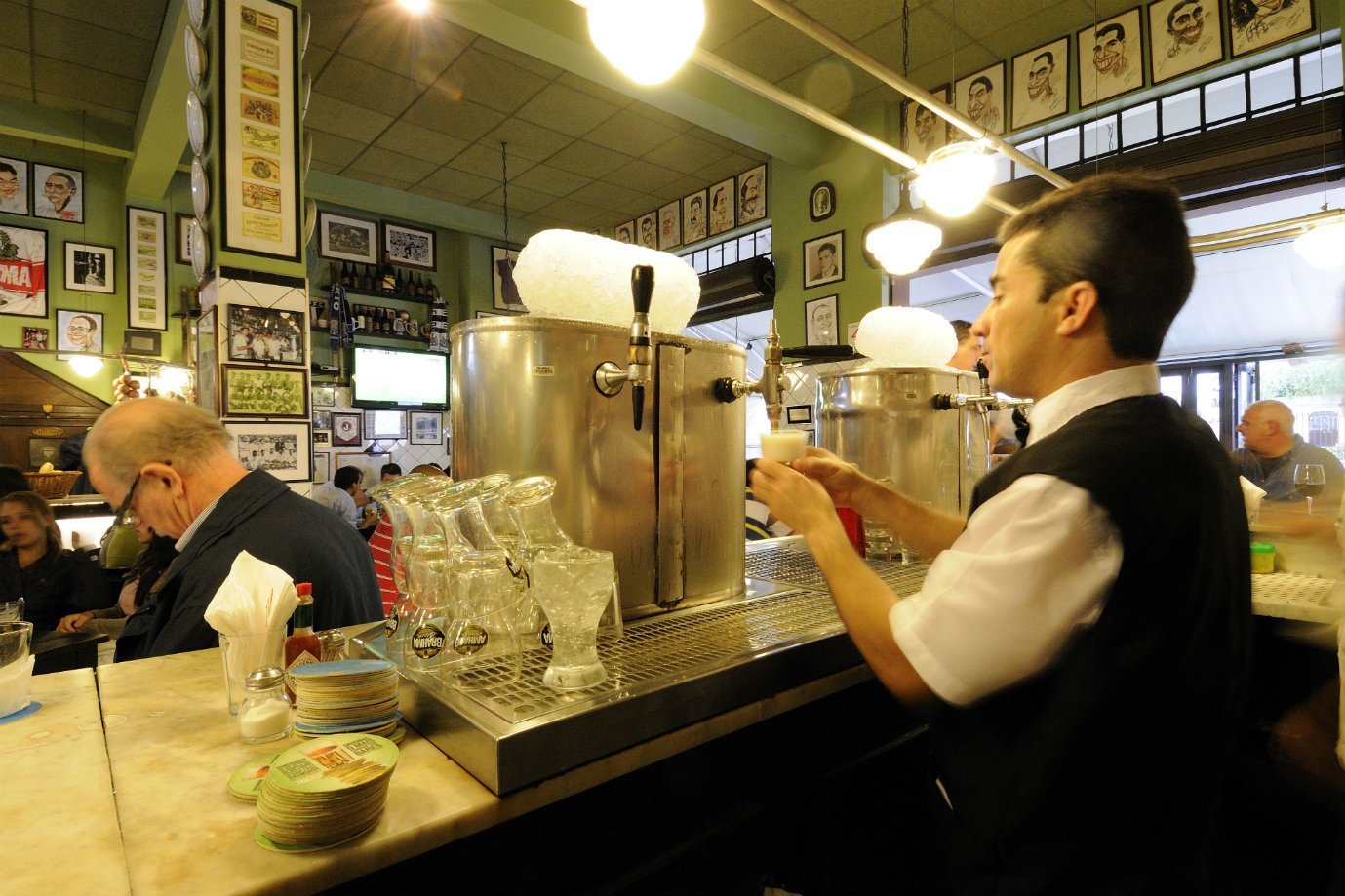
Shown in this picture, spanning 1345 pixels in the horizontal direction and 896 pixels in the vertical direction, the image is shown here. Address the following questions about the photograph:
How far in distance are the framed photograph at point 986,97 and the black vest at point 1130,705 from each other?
4.80m

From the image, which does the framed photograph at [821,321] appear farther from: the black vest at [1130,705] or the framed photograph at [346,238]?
the black vest at [1130,705]

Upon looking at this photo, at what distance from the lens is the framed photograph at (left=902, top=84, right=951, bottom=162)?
527 cm

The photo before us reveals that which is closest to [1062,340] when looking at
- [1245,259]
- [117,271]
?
[117,271]

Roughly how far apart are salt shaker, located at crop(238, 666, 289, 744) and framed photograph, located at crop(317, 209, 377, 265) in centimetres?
714

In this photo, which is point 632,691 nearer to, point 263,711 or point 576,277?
point 263,711

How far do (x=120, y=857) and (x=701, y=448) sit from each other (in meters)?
1.19

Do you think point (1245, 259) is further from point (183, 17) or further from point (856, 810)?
point (183, 17)

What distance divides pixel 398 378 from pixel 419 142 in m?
2.59

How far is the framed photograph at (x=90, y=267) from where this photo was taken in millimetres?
6105

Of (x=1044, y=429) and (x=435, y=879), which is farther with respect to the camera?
(x=1044, y=429)

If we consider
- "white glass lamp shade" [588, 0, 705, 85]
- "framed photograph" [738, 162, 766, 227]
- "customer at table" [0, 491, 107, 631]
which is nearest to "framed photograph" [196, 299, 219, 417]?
"customer at table" [0, 491, 107, 631]

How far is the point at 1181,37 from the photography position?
4.25 meters

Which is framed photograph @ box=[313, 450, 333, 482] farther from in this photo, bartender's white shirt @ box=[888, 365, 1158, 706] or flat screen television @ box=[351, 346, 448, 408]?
bartender's white shirt @ box=[888, 365, 1158, 706]

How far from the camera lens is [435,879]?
917 mm
